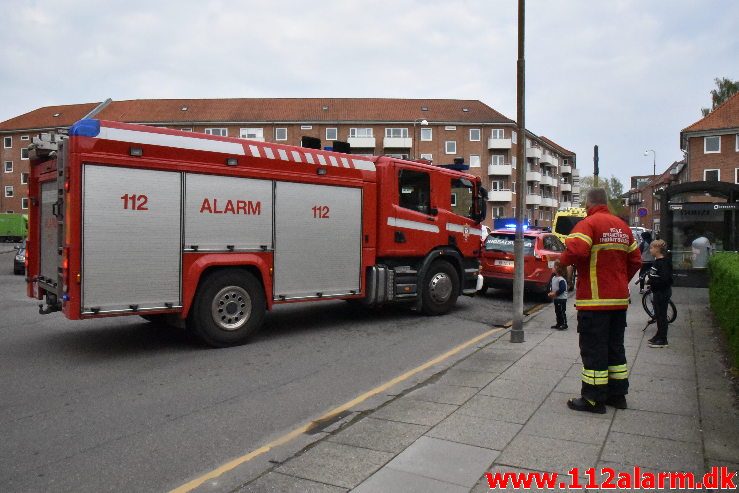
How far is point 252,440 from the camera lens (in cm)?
450

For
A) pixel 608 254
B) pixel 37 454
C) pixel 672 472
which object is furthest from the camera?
pixel 608 254

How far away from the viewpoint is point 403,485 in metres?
3.52

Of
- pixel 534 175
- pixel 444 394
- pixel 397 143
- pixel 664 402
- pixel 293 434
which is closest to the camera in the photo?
pixel 293 434

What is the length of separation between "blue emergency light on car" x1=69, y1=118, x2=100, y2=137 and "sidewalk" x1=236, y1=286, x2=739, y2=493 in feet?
14.3

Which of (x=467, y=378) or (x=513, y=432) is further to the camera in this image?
(x=467, y=378)

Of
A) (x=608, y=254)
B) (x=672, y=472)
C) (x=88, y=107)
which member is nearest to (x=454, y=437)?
(x=672, y=472)

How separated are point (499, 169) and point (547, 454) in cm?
6361

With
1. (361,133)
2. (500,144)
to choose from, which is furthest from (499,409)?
(500,144)

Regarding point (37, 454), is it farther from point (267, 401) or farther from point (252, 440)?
point (267, 401)

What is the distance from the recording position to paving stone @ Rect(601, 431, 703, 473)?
379 centimetres

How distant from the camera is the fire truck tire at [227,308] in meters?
7.47

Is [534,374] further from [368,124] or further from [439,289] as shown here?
[368,124]

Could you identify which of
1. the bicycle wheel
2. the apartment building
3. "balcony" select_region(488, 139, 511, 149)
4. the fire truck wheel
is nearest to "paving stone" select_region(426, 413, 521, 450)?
the fire truck wheel

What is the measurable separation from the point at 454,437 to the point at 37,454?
3022 millimetres
